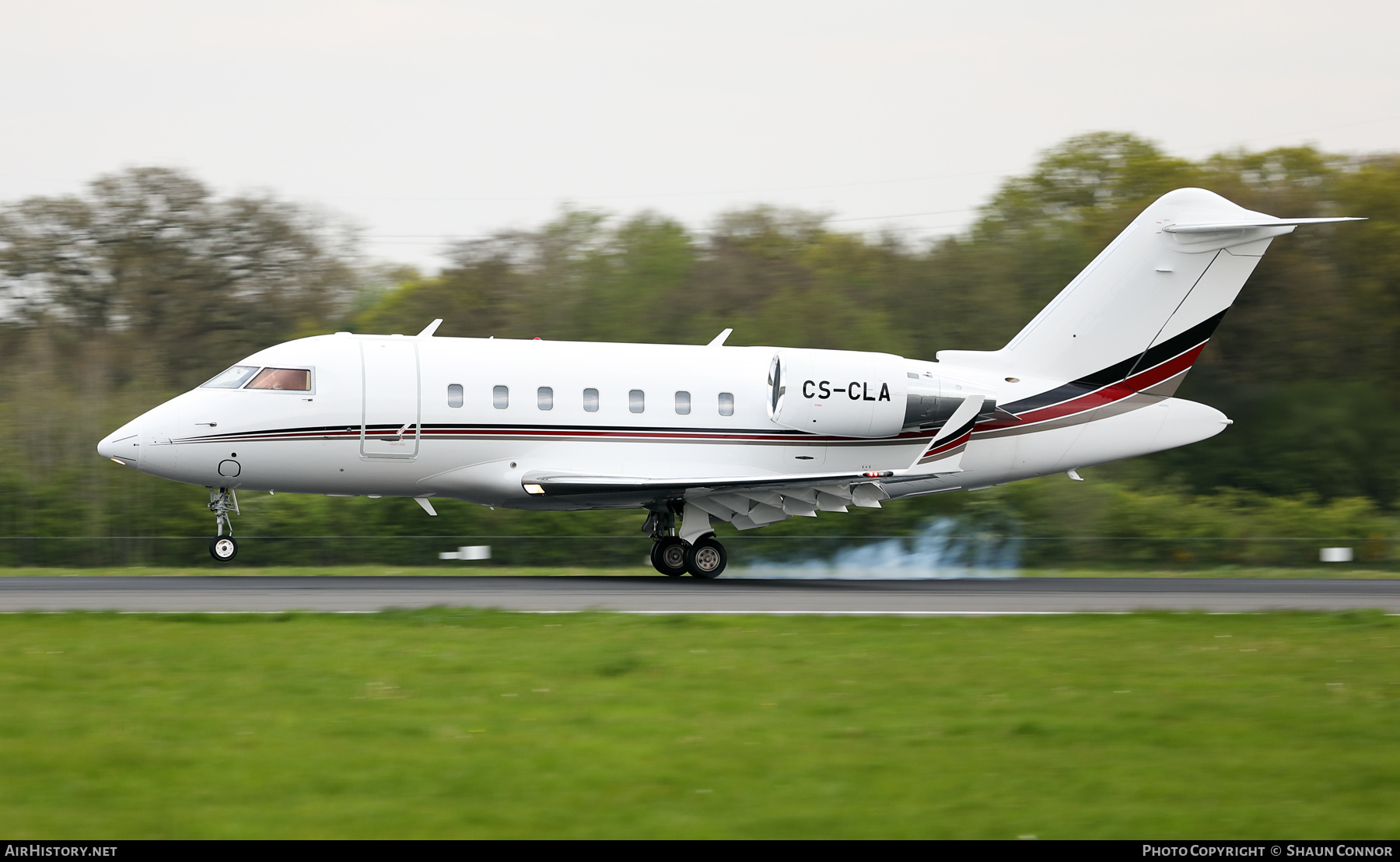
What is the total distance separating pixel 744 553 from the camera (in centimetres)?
2608

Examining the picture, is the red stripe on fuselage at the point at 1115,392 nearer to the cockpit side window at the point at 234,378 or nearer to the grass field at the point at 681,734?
the grass field at the point at 681,734

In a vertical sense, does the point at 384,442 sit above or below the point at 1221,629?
above

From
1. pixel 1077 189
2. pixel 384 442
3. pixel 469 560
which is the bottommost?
pixel 469 560

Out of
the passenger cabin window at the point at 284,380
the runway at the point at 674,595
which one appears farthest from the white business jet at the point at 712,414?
the runway at the point at 674,595

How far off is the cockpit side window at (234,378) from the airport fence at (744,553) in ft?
17.5

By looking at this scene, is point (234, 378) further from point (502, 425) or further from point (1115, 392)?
point (1115, 392)

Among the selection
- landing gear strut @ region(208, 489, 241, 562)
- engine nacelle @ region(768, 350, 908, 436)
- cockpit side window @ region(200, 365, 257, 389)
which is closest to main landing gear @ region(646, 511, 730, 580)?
engine nacelle @ region(768, 350, 908, 436)

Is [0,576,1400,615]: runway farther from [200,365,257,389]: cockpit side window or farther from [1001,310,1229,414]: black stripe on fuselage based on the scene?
[1001,310,1229,414]: black stripe on fuselage

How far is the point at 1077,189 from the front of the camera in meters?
50.2

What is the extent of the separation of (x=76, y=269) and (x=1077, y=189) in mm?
35462

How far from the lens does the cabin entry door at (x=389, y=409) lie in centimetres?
2147

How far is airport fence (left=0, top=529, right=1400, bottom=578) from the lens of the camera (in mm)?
25969

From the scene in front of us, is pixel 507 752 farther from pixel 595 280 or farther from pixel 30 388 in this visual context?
pixel 595 280

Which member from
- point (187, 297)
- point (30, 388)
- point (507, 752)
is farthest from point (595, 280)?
point (507, 752)
